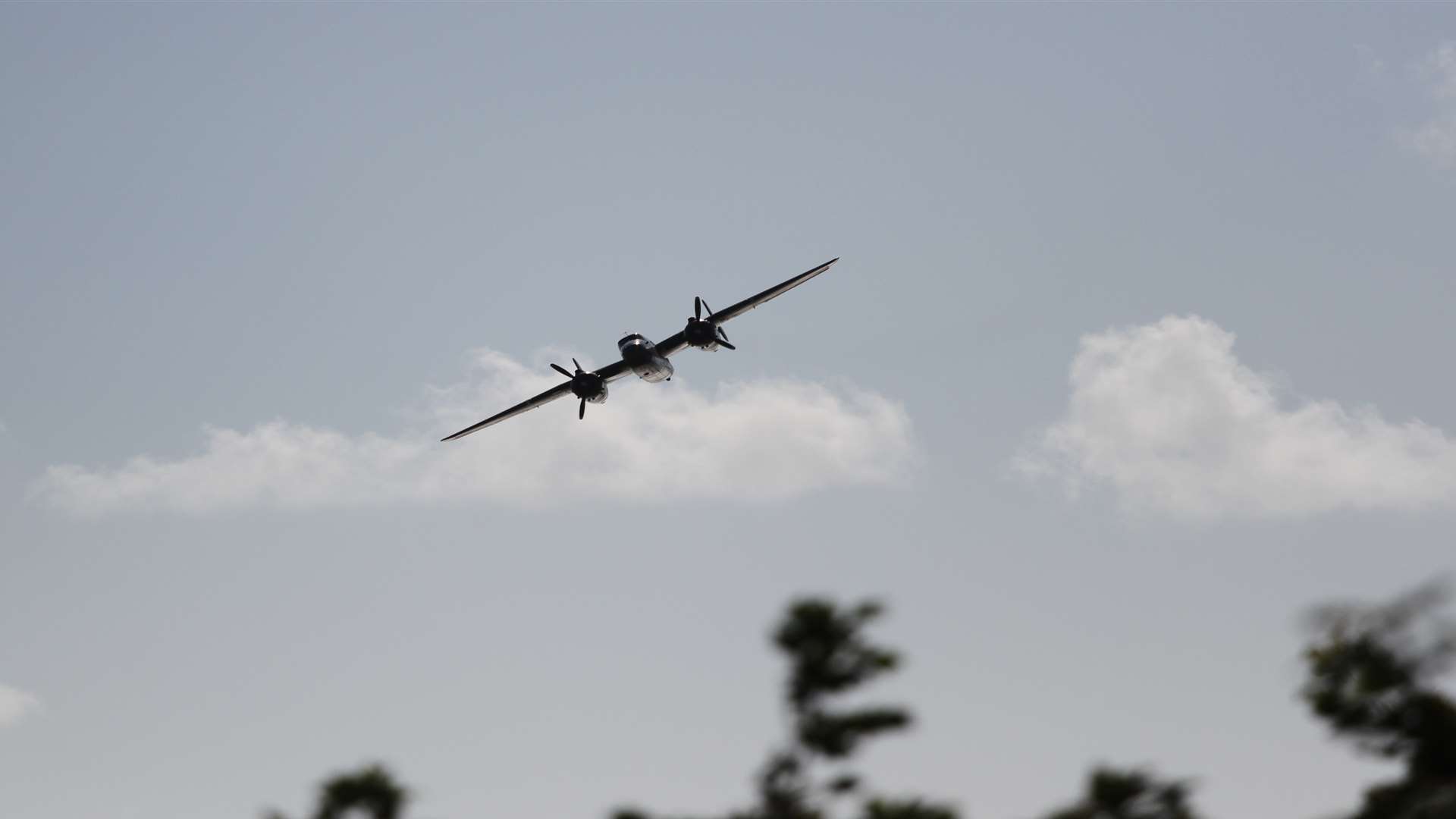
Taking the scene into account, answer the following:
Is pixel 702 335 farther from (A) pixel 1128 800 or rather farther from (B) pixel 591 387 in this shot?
(A) pixel 1128 800

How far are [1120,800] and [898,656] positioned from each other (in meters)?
5.90

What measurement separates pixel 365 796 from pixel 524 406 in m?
38.9

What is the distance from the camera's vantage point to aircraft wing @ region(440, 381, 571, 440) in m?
67.6

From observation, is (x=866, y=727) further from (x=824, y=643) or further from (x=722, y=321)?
(x=722, y=321)

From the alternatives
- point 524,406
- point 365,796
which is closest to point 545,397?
point 524,406

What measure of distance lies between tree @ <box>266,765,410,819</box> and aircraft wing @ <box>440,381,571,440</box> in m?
36.2

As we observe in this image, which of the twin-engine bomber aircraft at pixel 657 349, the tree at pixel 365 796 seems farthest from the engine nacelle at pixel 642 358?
the tree at pixel 365 796

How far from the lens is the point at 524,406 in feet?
227

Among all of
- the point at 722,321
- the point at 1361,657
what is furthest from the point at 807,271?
the point at 1361,657

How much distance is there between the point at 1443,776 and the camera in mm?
30797

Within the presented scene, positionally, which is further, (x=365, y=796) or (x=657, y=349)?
(x=657, y=349)

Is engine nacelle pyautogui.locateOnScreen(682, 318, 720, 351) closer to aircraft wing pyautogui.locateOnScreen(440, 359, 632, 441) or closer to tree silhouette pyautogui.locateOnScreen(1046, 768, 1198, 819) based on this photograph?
aircraft wing pyautogui.locateOnScreen(440, 359, 632, 441)

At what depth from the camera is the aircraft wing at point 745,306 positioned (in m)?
61.5

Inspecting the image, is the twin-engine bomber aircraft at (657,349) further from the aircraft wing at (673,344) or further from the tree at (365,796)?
the tree at (365,796)
